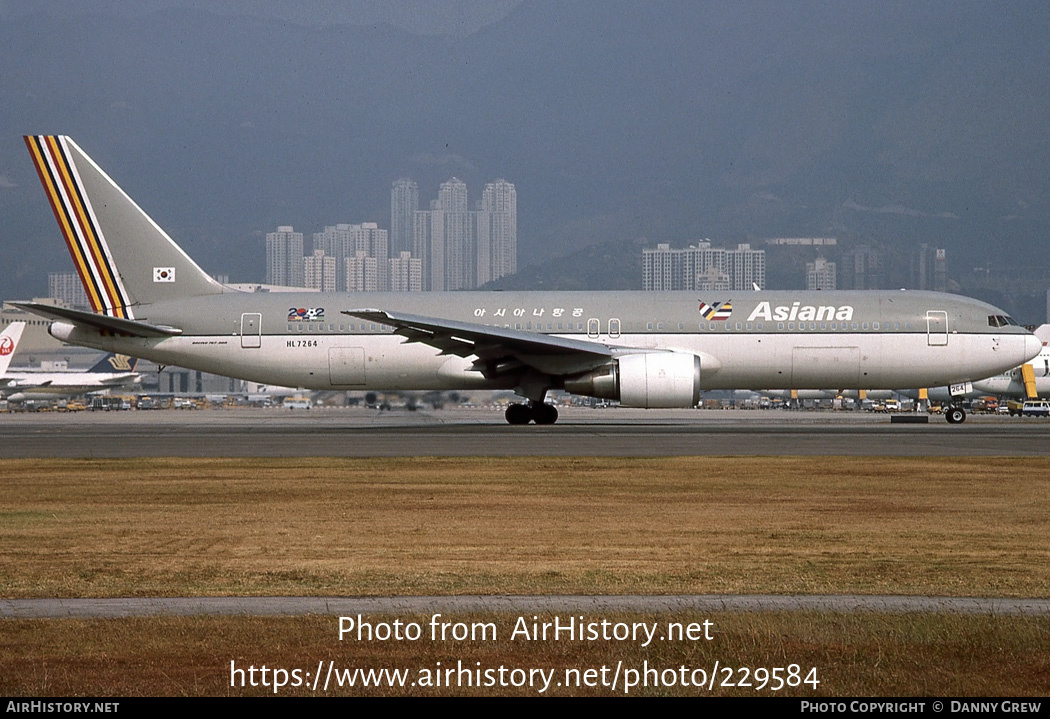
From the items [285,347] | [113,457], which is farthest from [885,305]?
[113,457]

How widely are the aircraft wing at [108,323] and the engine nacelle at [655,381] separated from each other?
13412 mm

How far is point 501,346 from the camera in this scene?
31531 millimetres

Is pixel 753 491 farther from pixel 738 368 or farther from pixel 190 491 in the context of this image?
pixel 738 368

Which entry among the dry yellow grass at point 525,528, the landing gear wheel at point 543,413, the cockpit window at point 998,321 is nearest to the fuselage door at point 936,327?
the cockpit window at point 998,321

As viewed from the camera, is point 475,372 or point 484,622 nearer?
point 484,622

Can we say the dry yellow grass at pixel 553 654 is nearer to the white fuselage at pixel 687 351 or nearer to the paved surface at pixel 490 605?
the paved surface at pixel 490 605

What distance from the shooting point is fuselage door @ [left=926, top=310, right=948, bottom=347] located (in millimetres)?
33469

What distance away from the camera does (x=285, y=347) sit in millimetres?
33906

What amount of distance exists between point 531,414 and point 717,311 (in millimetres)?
6384

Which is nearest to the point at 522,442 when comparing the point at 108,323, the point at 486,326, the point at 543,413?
the point at 486,326

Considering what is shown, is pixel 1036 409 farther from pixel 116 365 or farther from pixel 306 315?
pixel 116 365

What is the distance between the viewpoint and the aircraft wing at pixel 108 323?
102ft

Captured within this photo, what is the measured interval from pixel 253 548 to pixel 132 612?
332cm

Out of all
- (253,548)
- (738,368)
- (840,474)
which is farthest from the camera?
(738,368)
